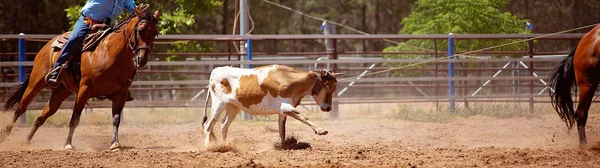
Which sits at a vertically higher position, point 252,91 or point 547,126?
point 252,91

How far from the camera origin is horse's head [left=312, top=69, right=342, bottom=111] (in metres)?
9.41

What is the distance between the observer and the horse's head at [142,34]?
921 centimetres

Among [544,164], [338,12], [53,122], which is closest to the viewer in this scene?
[544,164]

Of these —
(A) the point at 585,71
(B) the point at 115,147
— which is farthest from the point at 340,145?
(A) the point at 585,71

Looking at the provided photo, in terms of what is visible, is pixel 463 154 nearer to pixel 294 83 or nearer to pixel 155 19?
pixel 294 83

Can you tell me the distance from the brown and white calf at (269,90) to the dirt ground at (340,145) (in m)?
0.47

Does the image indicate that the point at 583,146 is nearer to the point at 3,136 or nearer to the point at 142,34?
the point at 142,34

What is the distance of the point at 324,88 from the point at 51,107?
3.47 metres

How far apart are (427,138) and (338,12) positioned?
27.2m

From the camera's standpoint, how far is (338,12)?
38.0 metres

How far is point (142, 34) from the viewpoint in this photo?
931cm

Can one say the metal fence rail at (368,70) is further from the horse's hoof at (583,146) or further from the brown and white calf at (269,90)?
the horse's hoof at (583,146)

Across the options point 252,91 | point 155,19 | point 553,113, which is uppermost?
point 155,19

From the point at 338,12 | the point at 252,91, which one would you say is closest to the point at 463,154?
the point at 252,91
